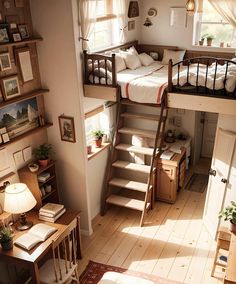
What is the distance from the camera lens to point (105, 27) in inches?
201

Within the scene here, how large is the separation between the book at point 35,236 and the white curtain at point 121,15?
305 cm

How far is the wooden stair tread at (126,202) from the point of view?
197 inches

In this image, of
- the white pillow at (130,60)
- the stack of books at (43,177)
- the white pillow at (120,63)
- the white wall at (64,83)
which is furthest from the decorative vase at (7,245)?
the white pillow at (130,60)

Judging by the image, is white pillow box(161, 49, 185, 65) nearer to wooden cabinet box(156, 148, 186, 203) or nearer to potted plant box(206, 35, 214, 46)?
potted plant box(206, 35, 214, 46)

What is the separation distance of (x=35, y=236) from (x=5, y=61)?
1.93 m

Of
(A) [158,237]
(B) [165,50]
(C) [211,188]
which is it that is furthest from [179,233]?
(B) [165,50]

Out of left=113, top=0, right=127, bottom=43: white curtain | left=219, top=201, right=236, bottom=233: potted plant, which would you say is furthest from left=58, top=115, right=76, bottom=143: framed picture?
left=219, top=201, right=236, bottom=233: potted plant

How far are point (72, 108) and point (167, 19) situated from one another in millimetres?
2504

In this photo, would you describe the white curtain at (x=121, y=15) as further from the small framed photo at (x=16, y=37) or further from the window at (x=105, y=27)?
the small framed photo at (x=16, y=37)

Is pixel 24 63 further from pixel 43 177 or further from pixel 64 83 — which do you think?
pixel 43 177

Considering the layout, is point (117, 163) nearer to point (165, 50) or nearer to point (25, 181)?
point (25, 181)

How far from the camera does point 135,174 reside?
5.68 m

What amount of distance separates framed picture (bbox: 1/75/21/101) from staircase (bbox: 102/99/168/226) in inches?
59.9

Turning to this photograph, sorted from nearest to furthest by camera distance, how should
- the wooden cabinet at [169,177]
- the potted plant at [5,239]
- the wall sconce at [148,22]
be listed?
the potted plant at [5,239], the wooden cabinet at [169,177], the wall sconce at [148,22]
